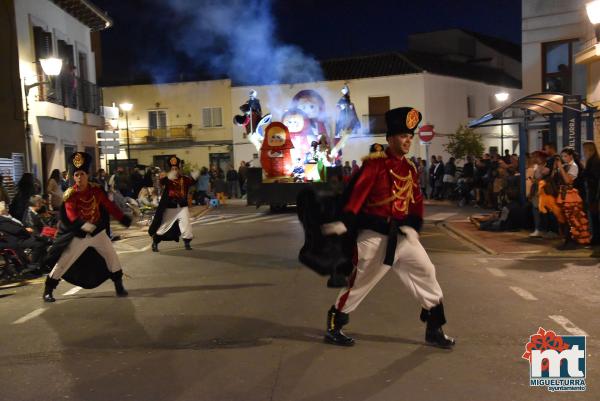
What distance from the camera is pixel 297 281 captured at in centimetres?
865

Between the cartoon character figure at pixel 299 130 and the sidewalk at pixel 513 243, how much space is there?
7281 millimetres

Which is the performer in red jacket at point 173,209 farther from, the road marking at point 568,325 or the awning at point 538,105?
the road marking at point 568,325

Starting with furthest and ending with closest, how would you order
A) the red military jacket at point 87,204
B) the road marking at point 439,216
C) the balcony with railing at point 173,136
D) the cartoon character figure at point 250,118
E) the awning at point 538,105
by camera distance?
1. the balcony with railing at point 173,136
2. the cartoon character figure at point 250,118
3. the road marking at point 439,216
4. the awning at point 538,105
5. the red military jacket at point 87,204

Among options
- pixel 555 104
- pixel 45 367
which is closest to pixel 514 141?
pixel 555 104

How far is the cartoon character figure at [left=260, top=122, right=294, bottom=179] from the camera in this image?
65.2 ft

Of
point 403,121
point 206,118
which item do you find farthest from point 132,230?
point 206,118

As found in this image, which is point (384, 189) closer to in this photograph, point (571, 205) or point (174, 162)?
point (571, 205)

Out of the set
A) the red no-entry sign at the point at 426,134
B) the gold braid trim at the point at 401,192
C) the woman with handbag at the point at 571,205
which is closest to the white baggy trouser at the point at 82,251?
the gold braid trim at the point at 401,192

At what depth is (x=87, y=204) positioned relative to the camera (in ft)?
25.9

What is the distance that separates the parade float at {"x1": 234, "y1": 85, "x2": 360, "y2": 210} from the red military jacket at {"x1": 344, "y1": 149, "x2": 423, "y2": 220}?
522 inches

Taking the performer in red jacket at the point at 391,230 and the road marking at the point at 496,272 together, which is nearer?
the performer in red jacket at the point at 391,230

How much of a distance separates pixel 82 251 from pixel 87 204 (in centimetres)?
58

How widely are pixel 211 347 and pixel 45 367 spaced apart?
137 cm

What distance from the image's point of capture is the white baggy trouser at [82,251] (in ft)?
25.7
